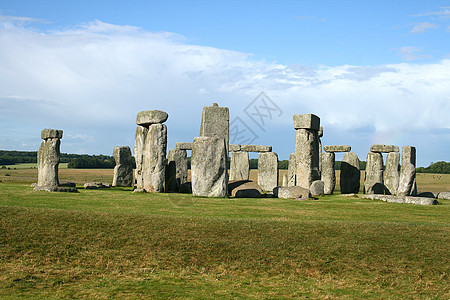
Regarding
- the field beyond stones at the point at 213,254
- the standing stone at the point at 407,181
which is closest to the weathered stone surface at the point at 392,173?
the standing stone at the point at 407,181

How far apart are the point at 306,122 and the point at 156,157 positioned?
7.61 m

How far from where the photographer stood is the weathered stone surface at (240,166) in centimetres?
3106

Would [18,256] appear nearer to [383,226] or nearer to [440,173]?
[383,226]

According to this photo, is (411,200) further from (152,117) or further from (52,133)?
(52,133)

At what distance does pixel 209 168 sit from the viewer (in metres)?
20.0

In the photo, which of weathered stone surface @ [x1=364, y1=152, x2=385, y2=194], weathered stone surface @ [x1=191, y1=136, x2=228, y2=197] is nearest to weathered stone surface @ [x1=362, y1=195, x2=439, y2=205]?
weathered stone surface @ [x1=191, y1=136, x2=228, y2=197]

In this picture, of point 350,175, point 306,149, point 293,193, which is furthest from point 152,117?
point 350,175

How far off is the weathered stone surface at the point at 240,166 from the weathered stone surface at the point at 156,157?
9791 mm

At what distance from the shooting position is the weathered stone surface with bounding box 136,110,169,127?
22.2 meters

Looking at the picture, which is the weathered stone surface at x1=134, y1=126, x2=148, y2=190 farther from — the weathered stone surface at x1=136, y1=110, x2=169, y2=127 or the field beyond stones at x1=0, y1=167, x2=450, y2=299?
the field beyond stones at x1=0, y1=167, x2=450, y2=299

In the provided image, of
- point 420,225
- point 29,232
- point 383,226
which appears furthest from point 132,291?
point 420,225

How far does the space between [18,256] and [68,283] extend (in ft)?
6.18

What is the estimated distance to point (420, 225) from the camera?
14156 millimetres

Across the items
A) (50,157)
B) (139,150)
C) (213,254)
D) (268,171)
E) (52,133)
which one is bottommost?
(213,254)
